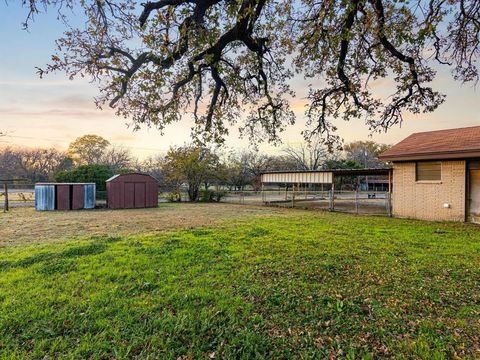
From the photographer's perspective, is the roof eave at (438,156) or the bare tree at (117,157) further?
the bare tree at (117,157)

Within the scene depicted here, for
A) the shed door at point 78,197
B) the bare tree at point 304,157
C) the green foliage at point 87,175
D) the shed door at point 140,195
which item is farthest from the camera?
the bare tree at point 304,157

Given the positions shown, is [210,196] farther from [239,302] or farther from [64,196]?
[239,302]

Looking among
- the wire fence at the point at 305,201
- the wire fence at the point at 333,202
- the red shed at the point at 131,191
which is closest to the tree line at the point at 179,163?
the wire fence at the point at 305,201

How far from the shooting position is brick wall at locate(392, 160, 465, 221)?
11.2 metres

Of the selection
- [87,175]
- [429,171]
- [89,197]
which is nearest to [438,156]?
[429,171]

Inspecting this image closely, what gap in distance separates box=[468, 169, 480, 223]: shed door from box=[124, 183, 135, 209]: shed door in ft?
62.2

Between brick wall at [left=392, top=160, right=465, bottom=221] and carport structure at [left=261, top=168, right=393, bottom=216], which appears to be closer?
brick wall at [left=392, top=160, right=465, bottom=221]

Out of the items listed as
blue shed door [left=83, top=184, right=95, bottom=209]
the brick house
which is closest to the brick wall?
the brick house

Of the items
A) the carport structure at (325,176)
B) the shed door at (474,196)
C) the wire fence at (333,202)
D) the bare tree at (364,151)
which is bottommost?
the wire fence at (333,202)

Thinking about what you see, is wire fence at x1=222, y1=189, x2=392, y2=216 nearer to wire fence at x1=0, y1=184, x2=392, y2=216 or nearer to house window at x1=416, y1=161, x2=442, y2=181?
wire fence at x1=0, y1=184, x2=392, y2=216

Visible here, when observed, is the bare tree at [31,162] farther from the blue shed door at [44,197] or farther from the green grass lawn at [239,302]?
the green grass lawn at [239,302]

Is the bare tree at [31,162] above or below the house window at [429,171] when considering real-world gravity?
above

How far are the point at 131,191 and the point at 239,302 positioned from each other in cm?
1793

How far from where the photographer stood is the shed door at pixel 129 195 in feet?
63.6
